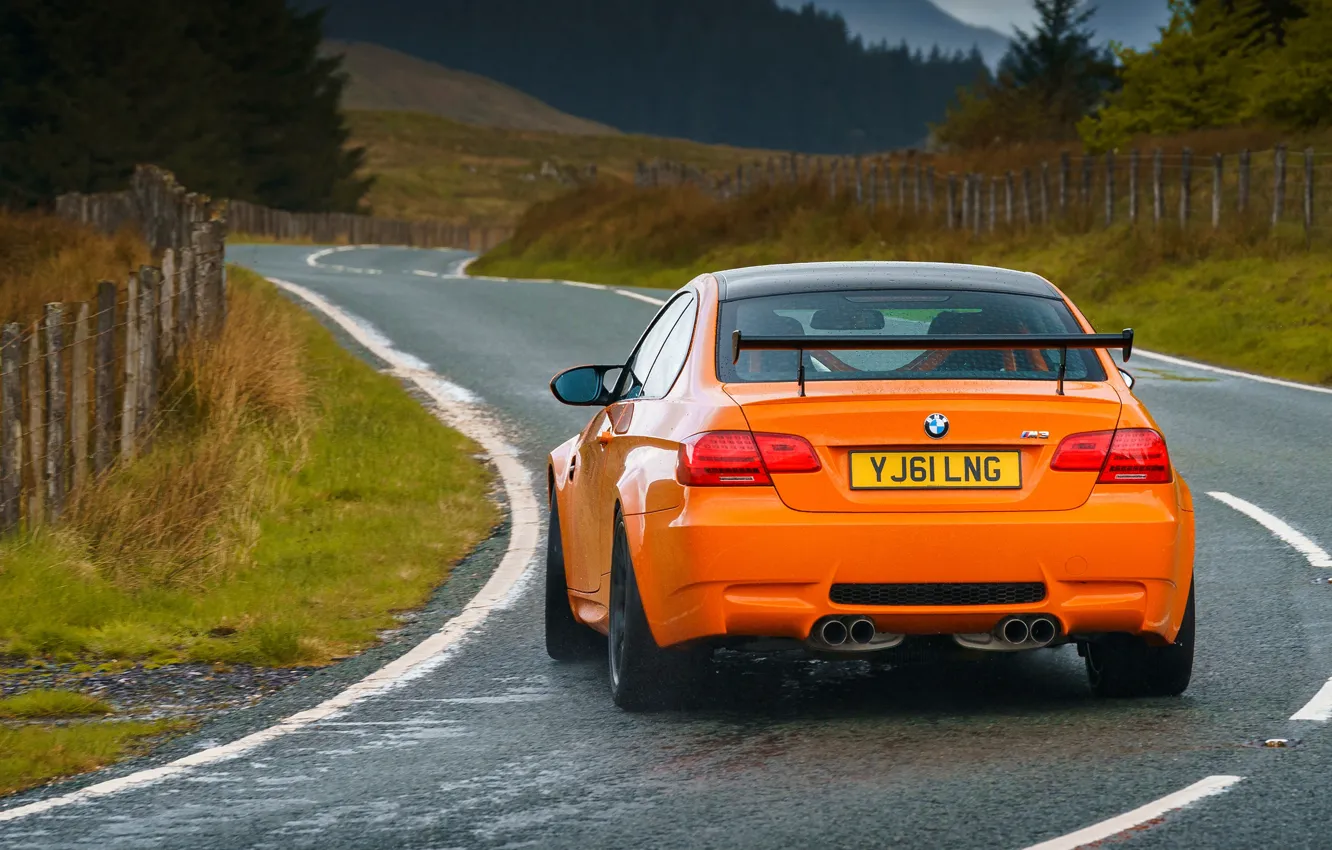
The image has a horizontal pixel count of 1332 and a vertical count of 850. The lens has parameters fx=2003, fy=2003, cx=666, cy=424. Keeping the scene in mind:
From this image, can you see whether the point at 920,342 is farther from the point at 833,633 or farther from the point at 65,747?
the point at 65,747

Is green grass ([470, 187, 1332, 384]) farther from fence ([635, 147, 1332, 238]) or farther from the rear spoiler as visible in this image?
the rear spoiler

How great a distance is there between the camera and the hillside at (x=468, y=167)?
467 ft

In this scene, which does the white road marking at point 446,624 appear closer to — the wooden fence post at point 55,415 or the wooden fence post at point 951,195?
the wooden fence post at point 55,415

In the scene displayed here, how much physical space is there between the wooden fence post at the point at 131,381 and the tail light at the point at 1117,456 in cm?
688

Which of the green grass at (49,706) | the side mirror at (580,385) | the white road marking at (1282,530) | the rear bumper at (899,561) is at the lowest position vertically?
the green grass at (49,706)

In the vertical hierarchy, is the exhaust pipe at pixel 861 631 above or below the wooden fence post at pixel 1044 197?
below

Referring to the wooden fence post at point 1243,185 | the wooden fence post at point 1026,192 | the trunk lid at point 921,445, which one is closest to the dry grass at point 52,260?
the trunk lid at point 921,445

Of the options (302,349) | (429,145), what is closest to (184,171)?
(302,349)

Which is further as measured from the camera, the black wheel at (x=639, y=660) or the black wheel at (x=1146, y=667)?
the black wheel at (x=1146, y=667)

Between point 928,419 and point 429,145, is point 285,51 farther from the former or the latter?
point 429,145

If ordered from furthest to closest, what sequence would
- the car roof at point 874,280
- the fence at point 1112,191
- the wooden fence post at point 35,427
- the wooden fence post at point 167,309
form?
1. the fence at point 1112,191
2. the wooden fence post at point 167,309
3. the wooden fence post at point 35,427
4. the car roof at point 874,280

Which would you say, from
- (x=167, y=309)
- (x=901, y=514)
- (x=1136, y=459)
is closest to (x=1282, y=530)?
(x=1136, y=459)

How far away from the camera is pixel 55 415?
1052 centimetres

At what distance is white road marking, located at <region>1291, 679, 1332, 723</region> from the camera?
6.39m
